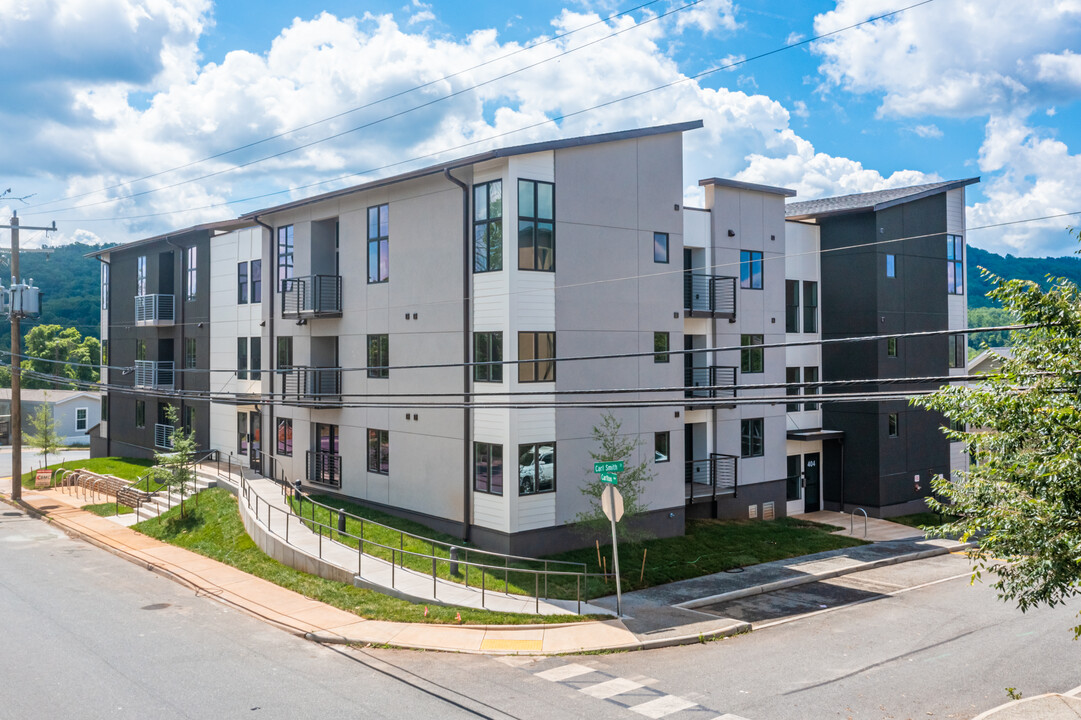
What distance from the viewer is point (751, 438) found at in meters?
30.1

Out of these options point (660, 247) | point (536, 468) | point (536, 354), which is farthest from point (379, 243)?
point (536, 468)

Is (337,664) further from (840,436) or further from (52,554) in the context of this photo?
(840,436)

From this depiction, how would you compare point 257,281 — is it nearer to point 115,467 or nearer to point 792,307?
point 115,467

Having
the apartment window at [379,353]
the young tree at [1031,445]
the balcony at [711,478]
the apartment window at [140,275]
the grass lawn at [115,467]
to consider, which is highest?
the apartment window at [140,275]

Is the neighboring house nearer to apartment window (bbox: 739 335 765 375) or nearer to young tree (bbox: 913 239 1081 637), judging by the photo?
apartment window (bbox: 739 335 765 375)

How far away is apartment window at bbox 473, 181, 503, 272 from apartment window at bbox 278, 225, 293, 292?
10.8 metres

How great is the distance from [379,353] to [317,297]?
137 inches

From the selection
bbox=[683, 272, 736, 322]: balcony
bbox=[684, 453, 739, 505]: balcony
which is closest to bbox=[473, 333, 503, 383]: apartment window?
bbox=[683, 272, 736, 322]: balcony

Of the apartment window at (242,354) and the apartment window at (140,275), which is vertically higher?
the apartment window at (140,275)

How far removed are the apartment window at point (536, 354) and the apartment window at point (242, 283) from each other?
17.1m

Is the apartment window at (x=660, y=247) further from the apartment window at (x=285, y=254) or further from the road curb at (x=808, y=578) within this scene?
the apartment window at (x=285, y=254)

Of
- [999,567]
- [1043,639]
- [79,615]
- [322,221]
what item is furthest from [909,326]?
[79,615]

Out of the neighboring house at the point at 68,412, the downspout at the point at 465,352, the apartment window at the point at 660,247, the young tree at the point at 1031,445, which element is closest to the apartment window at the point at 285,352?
the downspout at the point at 465,352

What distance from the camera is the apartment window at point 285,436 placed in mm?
31344
